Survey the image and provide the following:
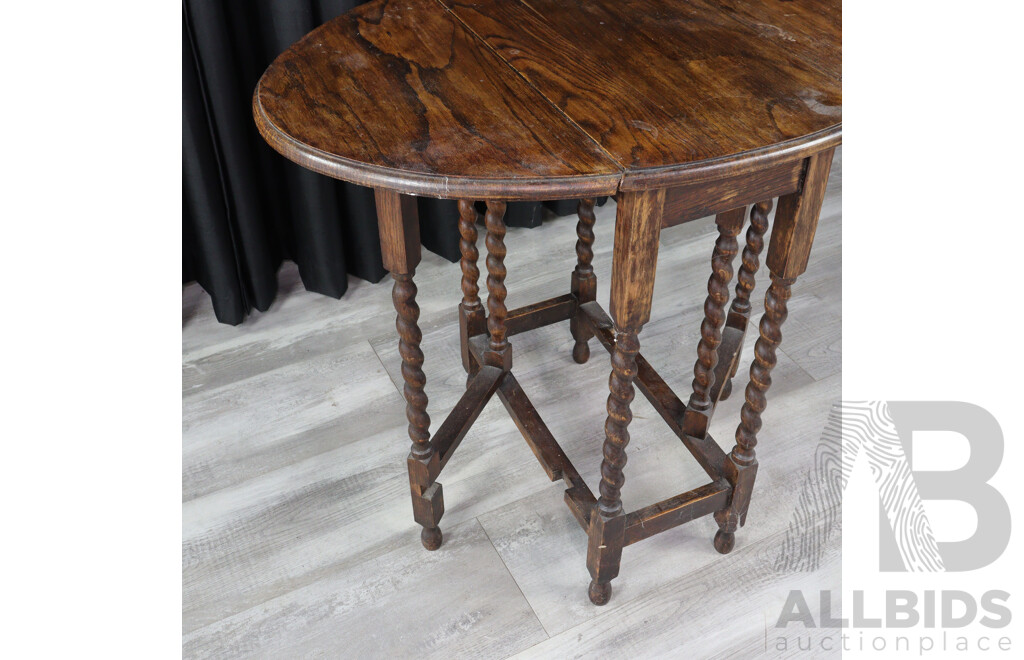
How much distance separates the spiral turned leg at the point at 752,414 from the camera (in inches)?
48.4

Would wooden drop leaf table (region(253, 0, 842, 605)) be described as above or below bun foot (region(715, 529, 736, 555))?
above

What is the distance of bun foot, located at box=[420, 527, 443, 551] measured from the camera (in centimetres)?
152

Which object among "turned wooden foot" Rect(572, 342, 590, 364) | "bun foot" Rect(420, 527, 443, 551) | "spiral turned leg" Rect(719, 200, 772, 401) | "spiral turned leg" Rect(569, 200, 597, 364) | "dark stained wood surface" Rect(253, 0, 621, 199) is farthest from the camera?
"turned wooden foot" Rect(572, 342, 590, 364)

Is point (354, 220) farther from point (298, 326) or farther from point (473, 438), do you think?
point (473, 438)

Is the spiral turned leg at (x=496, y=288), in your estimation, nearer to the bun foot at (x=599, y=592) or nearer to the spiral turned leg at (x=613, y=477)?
the spiral turned leg at (x=613, y=477)

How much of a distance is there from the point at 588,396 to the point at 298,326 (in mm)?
789

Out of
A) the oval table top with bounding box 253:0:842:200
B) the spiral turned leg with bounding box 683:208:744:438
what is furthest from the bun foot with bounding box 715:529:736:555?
the oval table top with bounding box 253:0:842:200

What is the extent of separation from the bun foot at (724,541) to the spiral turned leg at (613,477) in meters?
0.24

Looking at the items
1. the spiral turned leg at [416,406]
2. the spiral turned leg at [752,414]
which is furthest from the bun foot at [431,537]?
the spiral turned leg at [752,414]

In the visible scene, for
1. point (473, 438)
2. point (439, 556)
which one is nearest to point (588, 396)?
point (473, 438)

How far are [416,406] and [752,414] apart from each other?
0.58m

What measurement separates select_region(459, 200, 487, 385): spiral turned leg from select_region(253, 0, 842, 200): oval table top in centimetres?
37

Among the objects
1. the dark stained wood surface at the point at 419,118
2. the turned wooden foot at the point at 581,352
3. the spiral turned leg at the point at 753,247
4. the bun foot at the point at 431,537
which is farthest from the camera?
the turned wooden foot at the point at 581,352

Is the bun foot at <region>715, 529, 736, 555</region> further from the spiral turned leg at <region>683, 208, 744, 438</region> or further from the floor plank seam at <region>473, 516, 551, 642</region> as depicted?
the floor plank seam at <region>473, 516, 551, 642</region>
